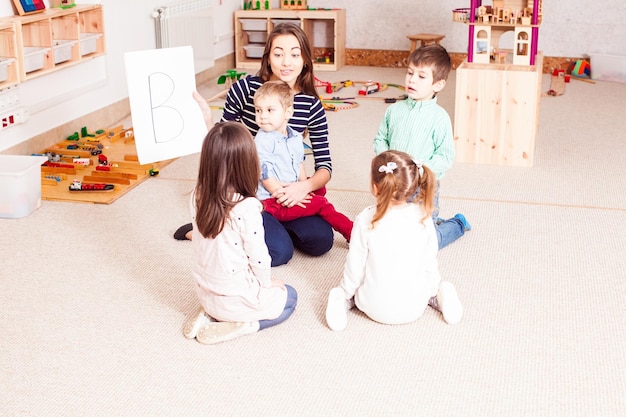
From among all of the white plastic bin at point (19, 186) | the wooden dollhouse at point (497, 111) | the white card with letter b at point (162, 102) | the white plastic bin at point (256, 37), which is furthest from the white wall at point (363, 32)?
the wooden dollhouse at point (497, 111)

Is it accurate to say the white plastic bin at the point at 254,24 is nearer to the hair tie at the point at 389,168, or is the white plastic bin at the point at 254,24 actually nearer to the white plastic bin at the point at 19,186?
the white plastic bin at the point at 19,186

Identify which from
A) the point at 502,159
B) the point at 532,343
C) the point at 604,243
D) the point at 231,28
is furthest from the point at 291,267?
the point at 231,28

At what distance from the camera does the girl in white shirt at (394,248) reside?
6.63ft

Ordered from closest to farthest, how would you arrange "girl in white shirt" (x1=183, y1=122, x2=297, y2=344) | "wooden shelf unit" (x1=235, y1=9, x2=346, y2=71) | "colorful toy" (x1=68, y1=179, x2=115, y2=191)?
"girl in white shirt" (x1=183, y1=122, x2=297, y2=344) → "colorful toy" (x1=68, y1=179, x2=115, y2=191) → "wooden shelf unit" (x1=235, y1=9, x2=346, y2=71)

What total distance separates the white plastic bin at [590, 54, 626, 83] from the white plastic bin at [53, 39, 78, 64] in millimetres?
3831

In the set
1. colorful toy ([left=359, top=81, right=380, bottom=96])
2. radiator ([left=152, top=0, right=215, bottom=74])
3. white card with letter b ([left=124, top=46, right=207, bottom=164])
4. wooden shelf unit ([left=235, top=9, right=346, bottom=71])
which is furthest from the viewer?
wooden shelf unit ([left=235, top=9, right=346, bottom=71])

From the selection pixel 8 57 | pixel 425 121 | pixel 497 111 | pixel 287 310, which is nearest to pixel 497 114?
pixel 497 111

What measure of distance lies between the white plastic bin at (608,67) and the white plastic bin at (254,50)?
256cm

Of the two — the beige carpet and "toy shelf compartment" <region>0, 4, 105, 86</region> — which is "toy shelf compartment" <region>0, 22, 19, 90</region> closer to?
"toy shelf compartment" <region>0, 4, 105, 86</region>

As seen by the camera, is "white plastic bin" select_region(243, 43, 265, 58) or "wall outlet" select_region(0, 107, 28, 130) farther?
"white plastic bin" select_region(243, 43, 265, 58)

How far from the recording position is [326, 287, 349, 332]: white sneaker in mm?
2088

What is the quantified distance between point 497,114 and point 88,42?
2113 millimetres

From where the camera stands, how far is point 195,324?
80.9 inches

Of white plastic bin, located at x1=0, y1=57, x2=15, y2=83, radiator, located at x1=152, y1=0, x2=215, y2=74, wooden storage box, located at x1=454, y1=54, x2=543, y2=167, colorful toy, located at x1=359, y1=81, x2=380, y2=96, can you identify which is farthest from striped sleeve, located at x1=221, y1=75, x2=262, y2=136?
colorful toy, located at x1=359, y1=81, x2=380, y2=96
